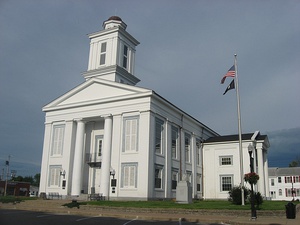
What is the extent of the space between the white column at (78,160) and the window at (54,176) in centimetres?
262

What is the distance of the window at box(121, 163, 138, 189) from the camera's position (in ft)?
106

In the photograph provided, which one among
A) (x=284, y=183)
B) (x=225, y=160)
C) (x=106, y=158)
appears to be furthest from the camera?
(x=284, y=183)

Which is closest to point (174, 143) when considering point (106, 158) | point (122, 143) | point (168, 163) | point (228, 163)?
point (168, 163)

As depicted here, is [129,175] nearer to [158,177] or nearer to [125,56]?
[158,177]

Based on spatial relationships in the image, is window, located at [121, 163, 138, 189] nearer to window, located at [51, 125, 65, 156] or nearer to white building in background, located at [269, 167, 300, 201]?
window, located at [51, 125, 65, 156]

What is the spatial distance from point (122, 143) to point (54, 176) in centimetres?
983

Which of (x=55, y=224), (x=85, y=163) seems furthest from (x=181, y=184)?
(x=55, y=224)

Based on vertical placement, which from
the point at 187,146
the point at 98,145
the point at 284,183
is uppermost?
the point at 187,146

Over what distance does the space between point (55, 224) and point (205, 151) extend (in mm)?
33757

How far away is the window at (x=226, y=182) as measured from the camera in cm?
4317

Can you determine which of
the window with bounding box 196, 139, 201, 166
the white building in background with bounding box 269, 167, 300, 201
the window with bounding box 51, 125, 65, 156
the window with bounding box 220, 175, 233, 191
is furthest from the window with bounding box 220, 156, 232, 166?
the white building in background with bounding box 269, 167, 300, 201

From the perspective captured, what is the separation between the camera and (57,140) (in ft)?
127

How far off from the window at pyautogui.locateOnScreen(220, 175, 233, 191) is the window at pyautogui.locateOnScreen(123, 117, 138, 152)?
16.8 meters

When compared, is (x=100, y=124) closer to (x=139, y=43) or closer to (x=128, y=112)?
(x=128, y=112)
